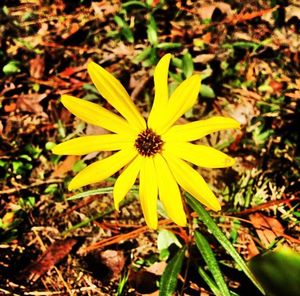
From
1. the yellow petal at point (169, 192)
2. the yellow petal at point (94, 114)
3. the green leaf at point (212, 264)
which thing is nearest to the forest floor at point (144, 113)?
the green leaf at point (212, 264)

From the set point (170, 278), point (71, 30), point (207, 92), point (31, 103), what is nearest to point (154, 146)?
point (170, 278)

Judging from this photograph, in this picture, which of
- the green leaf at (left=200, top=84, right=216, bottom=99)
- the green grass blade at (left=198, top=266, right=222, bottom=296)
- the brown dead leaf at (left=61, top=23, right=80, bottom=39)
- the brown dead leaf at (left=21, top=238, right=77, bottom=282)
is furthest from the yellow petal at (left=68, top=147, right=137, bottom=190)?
the brown dead leaf at (left=61, top=23, right=80, bottom=39)

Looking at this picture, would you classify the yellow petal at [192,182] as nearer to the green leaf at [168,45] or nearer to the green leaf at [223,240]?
the green leaf at [223,240]

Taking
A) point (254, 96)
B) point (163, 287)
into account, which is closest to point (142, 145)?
point (163, 287)

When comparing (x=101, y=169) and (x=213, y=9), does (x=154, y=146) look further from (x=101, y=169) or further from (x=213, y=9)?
(x=213, y=9)

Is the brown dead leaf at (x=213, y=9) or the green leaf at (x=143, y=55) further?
the brown dead leaf at (x=213, y=9)

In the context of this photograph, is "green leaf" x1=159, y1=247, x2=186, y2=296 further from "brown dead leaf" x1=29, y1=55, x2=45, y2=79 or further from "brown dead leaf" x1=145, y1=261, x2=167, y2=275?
"brown dead leaf" x1=29, y1=55, x2=45, y2=79
